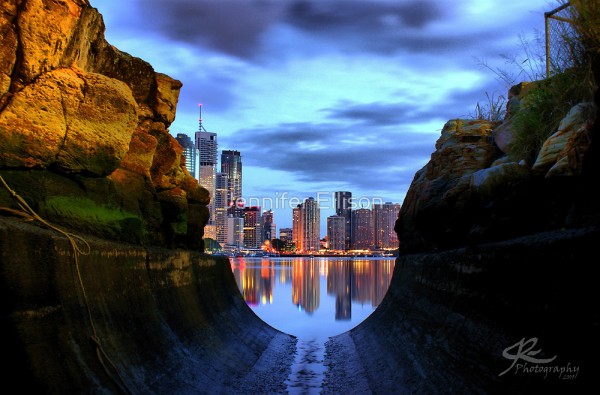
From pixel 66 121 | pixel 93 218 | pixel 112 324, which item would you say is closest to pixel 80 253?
pixel 112 324

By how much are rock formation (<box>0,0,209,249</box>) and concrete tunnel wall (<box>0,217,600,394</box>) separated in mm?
1082

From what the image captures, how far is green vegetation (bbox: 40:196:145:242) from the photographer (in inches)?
294

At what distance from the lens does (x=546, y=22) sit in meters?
9.61

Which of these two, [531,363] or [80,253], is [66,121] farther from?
[531,363]

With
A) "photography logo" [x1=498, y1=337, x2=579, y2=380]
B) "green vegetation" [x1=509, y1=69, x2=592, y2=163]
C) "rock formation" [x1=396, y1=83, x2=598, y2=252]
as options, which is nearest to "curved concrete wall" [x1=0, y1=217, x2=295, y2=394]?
"photography logo" [x1=498, y1=337, x2=579, y2=380]

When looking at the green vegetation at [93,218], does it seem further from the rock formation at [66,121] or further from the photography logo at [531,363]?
the photography logo at [531,363]

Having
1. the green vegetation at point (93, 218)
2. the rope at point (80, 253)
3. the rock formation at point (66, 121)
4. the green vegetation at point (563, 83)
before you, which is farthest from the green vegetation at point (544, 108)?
the green vegetation at point (93, 218)

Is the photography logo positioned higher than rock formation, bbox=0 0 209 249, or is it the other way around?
rock formation, bbox=0 0 209 249

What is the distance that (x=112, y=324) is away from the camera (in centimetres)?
692

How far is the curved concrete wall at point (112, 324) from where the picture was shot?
16.6 ft

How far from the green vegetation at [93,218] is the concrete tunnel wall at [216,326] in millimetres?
659

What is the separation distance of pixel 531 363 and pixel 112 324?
546 cm

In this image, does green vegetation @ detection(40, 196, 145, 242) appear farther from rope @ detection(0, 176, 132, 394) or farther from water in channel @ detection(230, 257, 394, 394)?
water in channel @ detection(230, 257, 394, 394)

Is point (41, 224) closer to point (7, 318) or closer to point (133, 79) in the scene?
point (7, 318)
